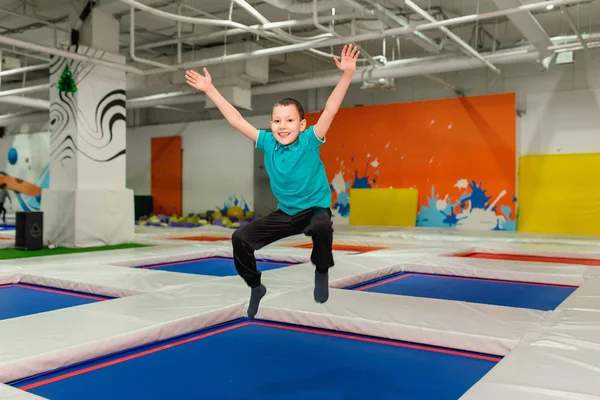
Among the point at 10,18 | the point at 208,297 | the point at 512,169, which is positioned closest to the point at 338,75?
the point at 512,169

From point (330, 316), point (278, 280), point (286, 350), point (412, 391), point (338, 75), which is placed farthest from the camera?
point (338, 75)

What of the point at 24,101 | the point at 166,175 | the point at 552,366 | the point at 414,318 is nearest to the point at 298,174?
the point at 414,318

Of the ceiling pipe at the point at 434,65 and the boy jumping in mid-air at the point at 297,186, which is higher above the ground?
the ceiling pipe at the point at 434,65

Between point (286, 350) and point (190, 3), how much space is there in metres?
7.05

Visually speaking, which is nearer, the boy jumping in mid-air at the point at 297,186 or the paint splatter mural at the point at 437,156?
the boy jumping in mid-air at the point at 297,186

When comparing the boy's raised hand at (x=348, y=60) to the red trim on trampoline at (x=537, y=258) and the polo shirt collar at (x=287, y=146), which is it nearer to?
the polo shirt collar at (x=287, y=146)

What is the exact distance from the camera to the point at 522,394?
2078mm

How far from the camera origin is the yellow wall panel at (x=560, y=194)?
33.0 feet

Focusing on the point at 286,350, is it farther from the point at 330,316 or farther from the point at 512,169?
the point at 512,169

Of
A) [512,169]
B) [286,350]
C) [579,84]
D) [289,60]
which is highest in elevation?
[289,60]

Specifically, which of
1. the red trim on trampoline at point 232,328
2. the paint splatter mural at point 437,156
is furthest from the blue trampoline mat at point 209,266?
the paint splatter mural at point 437,156

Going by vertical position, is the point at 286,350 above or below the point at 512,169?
below

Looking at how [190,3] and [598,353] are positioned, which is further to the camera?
[190,3]

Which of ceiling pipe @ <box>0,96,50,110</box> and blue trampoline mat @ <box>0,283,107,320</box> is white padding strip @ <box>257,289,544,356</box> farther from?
ceiling pipe @ <box>0,96,50,110</box>
